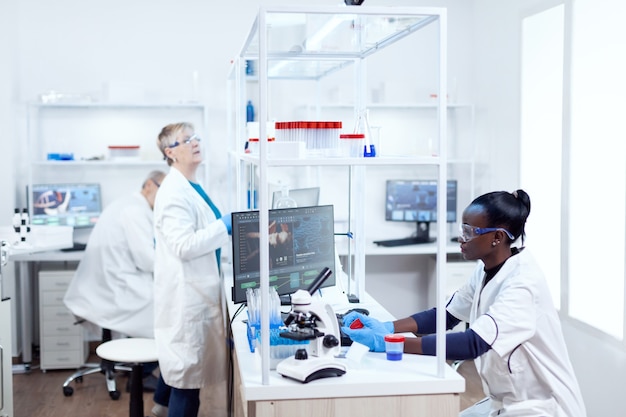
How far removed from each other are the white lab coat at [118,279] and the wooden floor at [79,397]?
1.34ft

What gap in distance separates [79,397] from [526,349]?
298 cm

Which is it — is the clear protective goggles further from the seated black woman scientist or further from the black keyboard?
the black keyboard

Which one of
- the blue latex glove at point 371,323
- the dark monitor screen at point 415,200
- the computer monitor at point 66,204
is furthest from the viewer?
the dark monitor screen at point 415,200

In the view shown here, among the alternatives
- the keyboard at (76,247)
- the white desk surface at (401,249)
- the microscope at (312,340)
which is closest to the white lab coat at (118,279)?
the keyboard at (76,247)

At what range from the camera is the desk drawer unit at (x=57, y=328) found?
4918 millimetres

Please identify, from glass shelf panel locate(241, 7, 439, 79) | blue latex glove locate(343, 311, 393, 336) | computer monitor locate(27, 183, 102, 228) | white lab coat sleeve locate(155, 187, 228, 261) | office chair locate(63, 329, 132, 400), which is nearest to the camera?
glass shelf panel locate(241, 7, 439, 79)

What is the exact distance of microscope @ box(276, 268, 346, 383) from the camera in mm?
2168

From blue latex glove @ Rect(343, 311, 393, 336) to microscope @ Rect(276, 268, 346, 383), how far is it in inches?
9.0

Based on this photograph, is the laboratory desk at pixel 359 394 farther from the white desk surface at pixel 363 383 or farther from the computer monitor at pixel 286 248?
the computer monitor at pixel 286 248

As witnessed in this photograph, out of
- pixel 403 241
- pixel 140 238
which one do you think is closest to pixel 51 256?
pixel 140 238

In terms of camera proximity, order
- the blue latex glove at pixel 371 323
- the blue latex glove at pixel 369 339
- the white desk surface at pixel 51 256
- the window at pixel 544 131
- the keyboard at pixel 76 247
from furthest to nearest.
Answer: the keyboard at pixel 76 247 → the white desk surface at pixel 51 256 → the window at pixel 544 131 → the blue latex glove at pixel 371 323 → the blue latex glove at pixel 369 339

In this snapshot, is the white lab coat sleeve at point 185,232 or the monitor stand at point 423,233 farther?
the monitor stand at point 423,233

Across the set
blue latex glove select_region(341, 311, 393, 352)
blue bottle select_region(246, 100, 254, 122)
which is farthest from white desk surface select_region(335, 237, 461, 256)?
blue latex glove select_region(341, 311, 393, 352)

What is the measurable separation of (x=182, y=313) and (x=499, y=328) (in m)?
1.60
